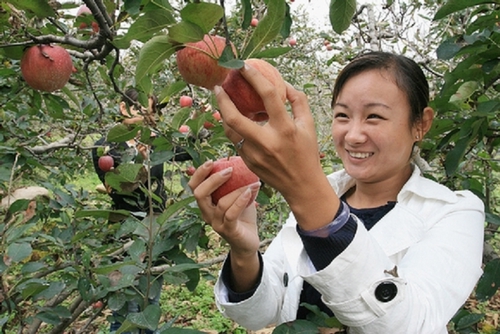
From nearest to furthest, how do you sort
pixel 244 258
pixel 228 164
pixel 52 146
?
pixel 228 164 → pixel 244 258 → pixel 52 146

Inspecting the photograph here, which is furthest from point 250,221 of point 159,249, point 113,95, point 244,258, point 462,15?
point 462,15

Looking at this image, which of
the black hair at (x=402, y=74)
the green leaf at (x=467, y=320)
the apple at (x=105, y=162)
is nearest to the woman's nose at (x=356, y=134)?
the black hair at (x=402, y=74)

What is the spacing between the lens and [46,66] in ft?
4.37

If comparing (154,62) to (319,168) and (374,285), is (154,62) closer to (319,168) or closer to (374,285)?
(319,168)

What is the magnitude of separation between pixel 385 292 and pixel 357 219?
5.2 inches

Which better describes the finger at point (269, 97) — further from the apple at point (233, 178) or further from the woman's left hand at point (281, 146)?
the apple at point (233, 178)

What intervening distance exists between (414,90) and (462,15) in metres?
1.73

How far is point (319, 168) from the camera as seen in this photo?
2.21 feet

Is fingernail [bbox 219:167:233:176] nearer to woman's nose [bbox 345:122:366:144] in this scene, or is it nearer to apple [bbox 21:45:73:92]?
woman's nose [bbox 345:122:366:144]

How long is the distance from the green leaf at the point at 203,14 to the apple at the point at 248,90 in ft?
0.28

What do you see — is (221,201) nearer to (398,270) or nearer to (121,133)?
(398,270)

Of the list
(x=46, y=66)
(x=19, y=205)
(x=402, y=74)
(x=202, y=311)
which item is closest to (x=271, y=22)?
(x=402, y=74)

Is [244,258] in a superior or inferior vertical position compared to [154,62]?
inferior

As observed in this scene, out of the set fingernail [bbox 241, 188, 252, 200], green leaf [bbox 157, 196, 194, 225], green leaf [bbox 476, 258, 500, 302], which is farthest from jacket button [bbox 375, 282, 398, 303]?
green leaf [bbox 476, 258, 500, 302]
